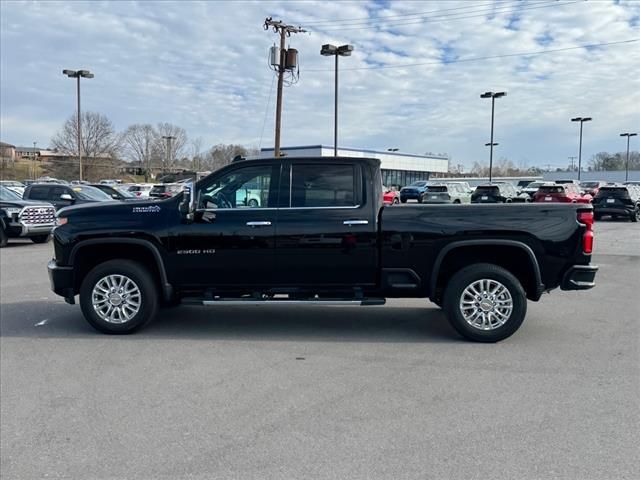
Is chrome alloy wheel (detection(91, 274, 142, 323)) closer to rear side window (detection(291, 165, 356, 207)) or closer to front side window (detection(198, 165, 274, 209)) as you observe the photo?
front side window (detection(198, 165, 274, 209))

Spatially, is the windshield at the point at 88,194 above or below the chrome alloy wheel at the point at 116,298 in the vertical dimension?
above

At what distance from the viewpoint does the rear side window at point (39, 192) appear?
18.9 meters

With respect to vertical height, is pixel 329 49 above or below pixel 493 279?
above

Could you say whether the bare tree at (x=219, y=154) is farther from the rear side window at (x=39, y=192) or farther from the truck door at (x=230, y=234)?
the truck door at (x=230, y=234)

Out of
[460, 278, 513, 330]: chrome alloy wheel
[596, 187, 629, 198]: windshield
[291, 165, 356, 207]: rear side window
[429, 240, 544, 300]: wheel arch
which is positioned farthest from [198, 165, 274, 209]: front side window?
[596, 187, 629, 198]: windshield

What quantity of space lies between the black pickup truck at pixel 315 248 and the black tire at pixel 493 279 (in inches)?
0.5

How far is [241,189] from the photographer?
20.9 ft

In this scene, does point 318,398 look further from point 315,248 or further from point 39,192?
point 39,192

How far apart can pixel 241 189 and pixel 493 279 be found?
2944mm

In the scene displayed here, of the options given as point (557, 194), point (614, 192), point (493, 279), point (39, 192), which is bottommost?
point (493, 279)

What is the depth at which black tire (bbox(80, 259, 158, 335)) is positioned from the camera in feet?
20.7

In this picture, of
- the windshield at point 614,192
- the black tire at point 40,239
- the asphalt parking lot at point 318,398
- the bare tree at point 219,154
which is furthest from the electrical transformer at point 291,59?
the bare tree at point 219,154

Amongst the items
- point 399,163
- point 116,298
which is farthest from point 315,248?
point 399,163

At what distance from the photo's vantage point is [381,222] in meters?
6.17
